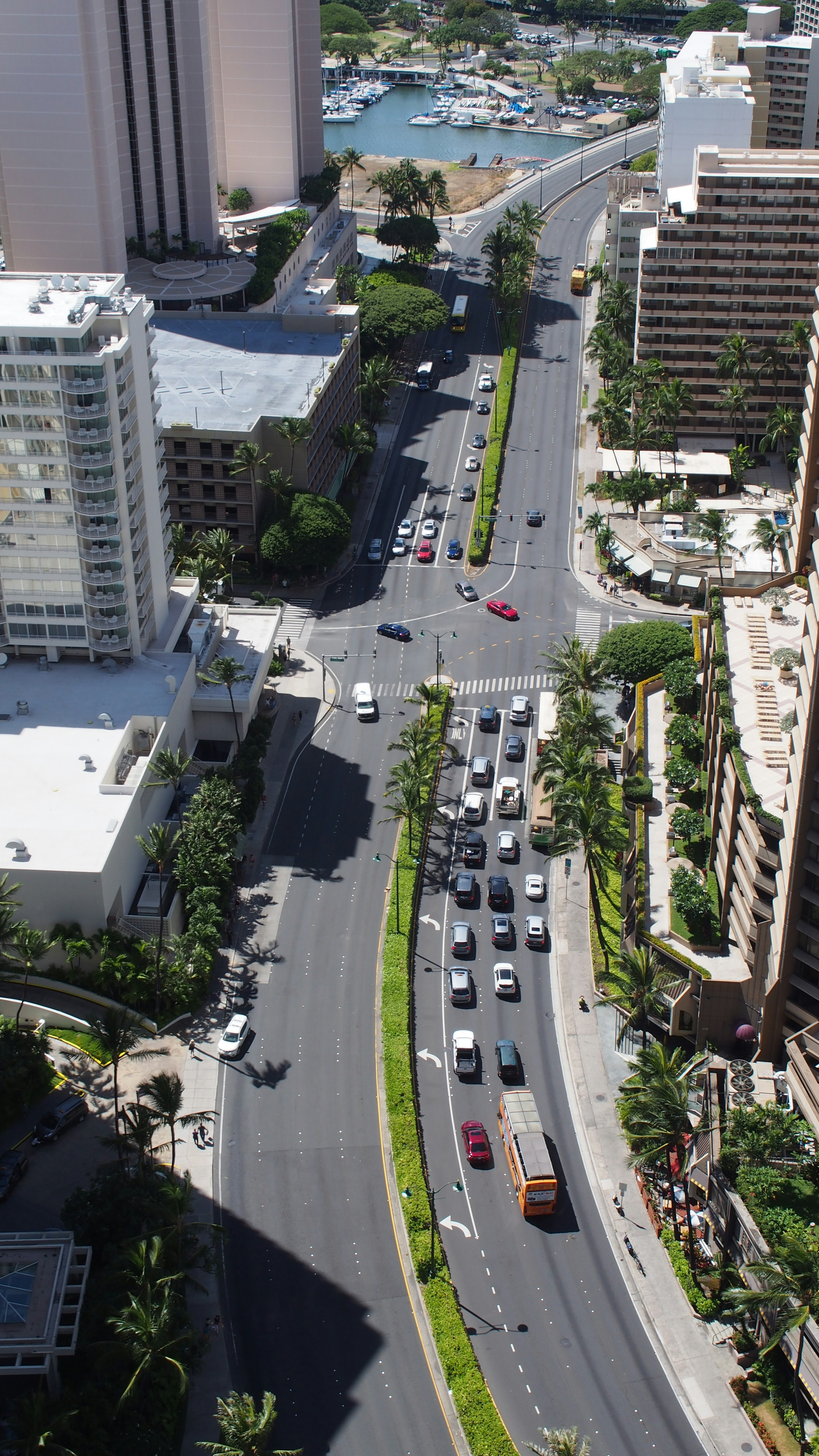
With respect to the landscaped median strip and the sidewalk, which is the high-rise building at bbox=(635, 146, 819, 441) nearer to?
the sidewalk

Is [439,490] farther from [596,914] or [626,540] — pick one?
[596,914]

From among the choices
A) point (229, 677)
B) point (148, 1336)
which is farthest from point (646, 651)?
point (148, 1336)

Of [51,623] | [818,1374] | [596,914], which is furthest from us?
[51,623]

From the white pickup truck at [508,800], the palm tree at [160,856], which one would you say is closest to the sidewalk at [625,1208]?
the white pickup truck at [508,800]

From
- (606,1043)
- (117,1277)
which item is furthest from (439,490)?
(117,1277)

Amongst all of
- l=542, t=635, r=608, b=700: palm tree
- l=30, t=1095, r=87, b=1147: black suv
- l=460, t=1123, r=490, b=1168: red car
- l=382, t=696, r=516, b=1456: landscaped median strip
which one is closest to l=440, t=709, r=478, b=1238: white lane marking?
l=460, t=1123, r=490, b=1168: red car
